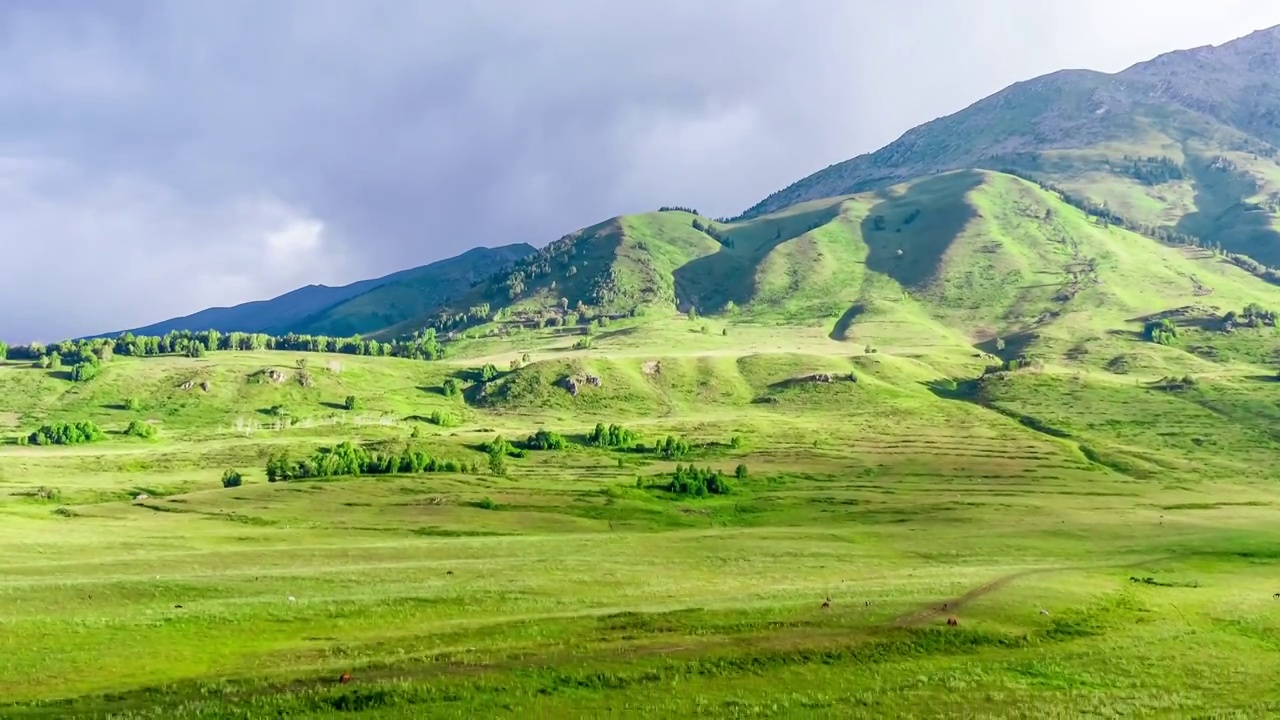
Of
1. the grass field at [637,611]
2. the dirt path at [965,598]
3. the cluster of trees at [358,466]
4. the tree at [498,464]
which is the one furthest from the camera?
the tree at [498,464]

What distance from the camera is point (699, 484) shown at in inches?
6275

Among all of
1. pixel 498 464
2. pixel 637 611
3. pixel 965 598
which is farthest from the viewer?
pixel 498 464

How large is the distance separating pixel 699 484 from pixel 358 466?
74.3 m

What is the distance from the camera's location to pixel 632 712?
116 feet

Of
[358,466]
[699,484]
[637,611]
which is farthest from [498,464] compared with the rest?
[637,611]

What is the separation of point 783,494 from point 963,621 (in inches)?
4078

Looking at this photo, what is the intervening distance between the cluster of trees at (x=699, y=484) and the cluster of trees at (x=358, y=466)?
1894 inches

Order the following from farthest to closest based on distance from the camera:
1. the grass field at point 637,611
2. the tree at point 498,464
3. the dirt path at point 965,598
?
the tree at point 498,464 < the dirt path at point 965,598 < the grass field at point 637,611

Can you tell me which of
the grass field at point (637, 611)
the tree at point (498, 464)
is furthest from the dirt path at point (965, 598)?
the tree at point (498, 464)

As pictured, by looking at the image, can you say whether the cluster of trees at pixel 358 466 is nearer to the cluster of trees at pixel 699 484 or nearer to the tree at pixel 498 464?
the tree at pixel 498 464

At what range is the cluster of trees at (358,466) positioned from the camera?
17462 cm

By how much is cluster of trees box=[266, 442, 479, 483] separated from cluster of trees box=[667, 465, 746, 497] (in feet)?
158

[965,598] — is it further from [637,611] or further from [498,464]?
[498,464]

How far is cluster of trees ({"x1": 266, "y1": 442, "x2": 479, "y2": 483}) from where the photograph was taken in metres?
175
